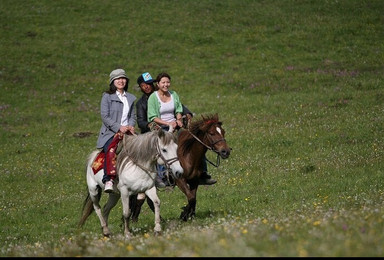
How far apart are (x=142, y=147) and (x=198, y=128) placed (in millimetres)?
2092

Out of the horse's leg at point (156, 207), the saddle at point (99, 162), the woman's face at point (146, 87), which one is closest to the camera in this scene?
the horse's leg at point (156, 207)

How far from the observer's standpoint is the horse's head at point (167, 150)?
12648 millimetres

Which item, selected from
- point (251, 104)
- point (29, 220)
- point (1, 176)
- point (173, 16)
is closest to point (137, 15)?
point (173, 16)

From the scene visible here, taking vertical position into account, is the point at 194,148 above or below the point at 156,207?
above

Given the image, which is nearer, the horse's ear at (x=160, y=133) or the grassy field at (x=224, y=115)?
the grassy field at (x=224, y=115)

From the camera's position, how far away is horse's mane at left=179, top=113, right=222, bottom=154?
14.7 m

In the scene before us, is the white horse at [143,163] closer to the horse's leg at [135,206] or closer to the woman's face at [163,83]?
the woman's face at [163,83]

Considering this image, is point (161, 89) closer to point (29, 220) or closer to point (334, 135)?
point (29, 220)

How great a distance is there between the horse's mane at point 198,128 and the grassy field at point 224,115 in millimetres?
2042

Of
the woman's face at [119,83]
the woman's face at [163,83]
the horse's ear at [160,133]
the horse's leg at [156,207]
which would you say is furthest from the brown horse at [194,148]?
the woman's face at [119,83]

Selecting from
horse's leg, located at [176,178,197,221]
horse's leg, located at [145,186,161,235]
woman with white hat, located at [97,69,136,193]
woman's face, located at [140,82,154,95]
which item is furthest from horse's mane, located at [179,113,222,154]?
horse's leg, located at [145,186,161,235]

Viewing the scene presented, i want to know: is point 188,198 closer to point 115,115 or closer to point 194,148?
point 194,148

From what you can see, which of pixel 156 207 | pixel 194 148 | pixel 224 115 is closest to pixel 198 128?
pixel 194 148

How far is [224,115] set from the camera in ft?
105
